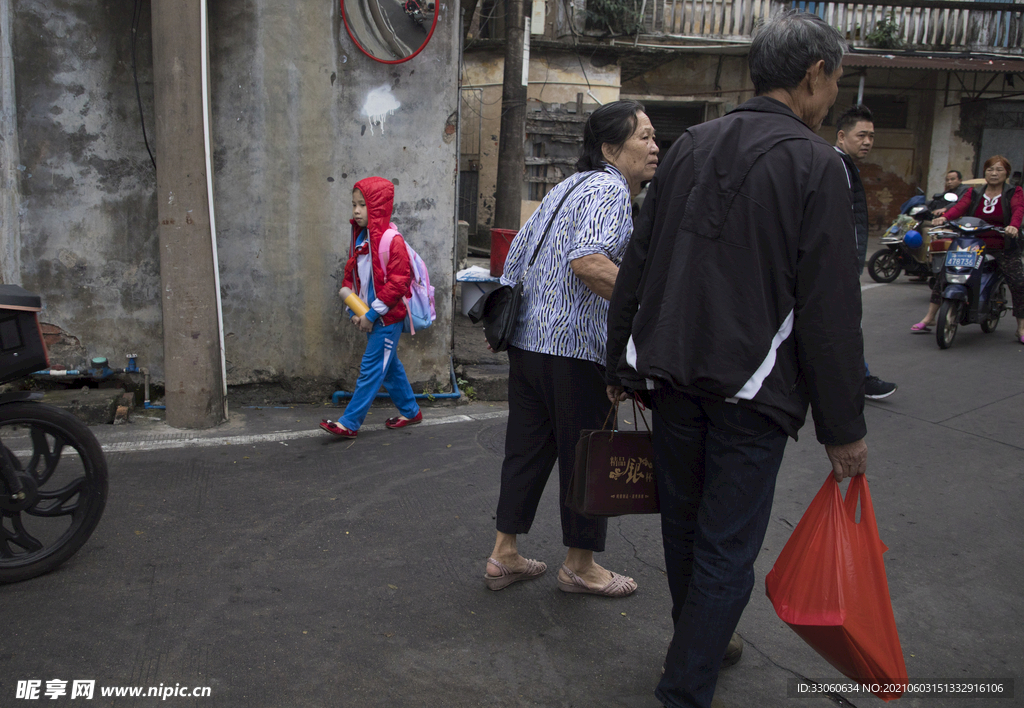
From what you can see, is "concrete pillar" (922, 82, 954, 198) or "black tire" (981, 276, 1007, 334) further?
"concrete pillar" (922, 82, 954, 198)

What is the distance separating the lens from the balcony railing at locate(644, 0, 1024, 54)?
1742cm

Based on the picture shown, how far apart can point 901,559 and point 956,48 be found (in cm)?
1875

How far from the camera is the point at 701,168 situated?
2.15 metres

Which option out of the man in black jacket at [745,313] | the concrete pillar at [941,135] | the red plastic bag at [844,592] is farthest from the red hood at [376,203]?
the concrete pillar at [941,135]

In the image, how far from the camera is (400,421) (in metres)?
5.36

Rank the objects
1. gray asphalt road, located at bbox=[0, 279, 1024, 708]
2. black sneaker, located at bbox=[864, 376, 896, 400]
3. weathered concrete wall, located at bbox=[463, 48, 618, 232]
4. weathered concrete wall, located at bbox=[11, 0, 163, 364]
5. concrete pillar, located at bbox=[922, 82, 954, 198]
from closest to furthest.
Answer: gray asphalt road, located at bbox=[0, 279, 1024, 708]
weathered concrete wall, located at bbox=[11, 0, 163, 364]
black sneaker, located at bbox=[864, 376, 896, 400]
weathered concrete wall, located at bbox=[463, 48, 618, 232]
concrete pillar, located at bbox=[922, 82, 954, 198]

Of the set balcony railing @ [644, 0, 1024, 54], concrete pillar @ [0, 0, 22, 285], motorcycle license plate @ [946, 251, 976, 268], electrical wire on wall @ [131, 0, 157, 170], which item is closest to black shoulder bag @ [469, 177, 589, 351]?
electrical wire on wall @ [131, 0, 157, 170]

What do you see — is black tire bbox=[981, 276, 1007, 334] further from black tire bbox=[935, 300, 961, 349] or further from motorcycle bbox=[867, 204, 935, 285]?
motorcycle bbox=[867, 204, 935, 285]

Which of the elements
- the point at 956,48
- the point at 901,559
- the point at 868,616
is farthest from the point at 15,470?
the point at 956,48

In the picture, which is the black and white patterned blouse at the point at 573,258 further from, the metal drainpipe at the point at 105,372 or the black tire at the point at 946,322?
the black tire at the point at 946,322

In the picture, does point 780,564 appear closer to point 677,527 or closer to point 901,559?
point 677,527

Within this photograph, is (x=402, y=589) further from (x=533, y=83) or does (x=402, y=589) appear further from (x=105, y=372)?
(x=533, y=83)

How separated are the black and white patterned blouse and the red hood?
209 centimetres

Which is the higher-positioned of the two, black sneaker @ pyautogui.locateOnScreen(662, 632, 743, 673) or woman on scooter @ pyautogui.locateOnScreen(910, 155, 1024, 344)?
woman on scooter @ pyautogui.locateOnScreen(910, 155, 1024, 344)
